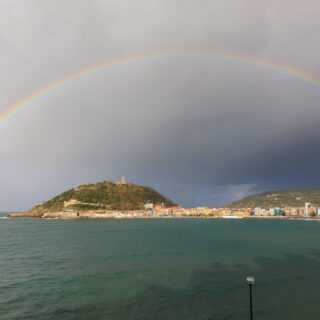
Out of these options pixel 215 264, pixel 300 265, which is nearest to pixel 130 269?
pixel 215 264

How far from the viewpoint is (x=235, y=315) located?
30.1 metres

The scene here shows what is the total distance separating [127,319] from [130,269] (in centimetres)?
2531

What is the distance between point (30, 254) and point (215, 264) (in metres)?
44.8

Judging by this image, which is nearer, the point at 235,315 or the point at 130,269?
the point at 235,315

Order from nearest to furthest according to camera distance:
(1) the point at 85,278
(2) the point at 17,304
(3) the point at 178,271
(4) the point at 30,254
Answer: (2) the point at 17,304 → (1) the point at 85,278 → (3) the point at 178,271 → (4) the point at 30,254

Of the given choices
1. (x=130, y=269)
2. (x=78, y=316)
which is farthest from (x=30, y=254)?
(x=78, y=316)

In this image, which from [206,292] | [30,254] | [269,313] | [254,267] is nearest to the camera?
[269,313]

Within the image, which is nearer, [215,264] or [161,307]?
[161,307]

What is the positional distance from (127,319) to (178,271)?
24.5 m

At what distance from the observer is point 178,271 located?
170 ft

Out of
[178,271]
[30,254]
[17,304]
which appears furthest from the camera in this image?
[30,254]

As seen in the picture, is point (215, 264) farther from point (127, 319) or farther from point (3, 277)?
point (3, 277)

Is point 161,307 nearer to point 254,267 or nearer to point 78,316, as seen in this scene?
point 78,316

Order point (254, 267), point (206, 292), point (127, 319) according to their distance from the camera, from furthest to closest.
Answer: point (254, 267) → point (206, 292) → point (127, 319)
